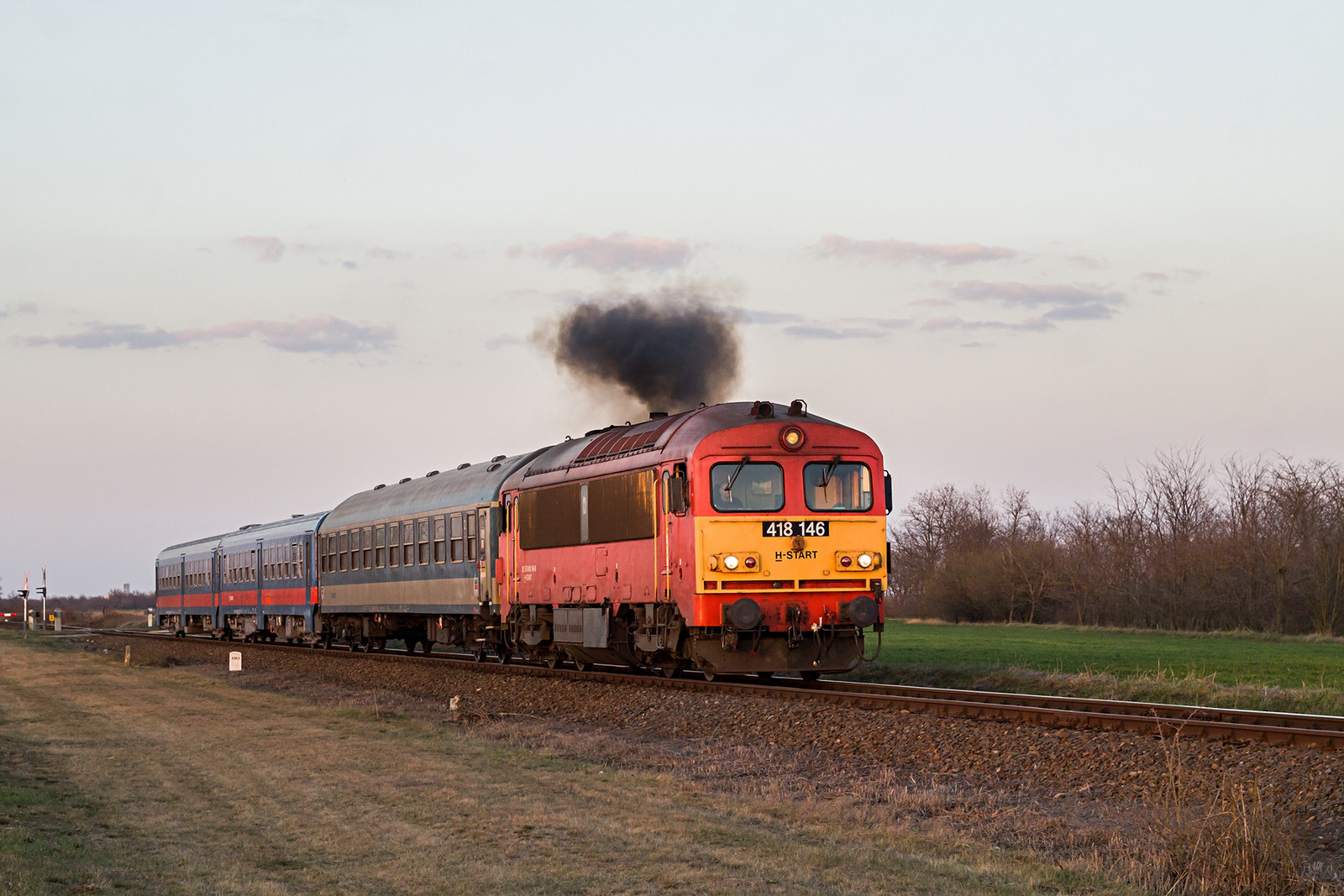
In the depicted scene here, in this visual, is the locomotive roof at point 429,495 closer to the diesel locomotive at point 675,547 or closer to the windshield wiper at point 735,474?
Answer: the diesel locomotive at point 675,547

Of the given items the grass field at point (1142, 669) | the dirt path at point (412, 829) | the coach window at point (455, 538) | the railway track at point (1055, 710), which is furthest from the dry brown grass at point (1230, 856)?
the coach window at point (455, 538)

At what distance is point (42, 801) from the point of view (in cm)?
1144

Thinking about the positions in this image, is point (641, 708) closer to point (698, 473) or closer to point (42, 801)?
point (698, 473)

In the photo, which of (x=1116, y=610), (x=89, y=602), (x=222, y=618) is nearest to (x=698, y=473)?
(x=222, y=618)

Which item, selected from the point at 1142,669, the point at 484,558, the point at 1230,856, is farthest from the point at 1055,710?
the point at 484,558

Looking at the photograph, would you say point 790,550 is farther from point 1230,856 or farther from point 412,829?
point 1230,856

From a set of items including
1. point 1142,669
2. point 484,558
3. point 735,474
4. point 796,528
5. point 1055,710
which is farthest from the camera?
point 484,558

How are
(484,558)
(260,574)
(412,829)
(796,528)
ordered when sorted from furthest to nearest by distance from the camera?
(260,574)
(484,558)
(796,528)
(412,829)

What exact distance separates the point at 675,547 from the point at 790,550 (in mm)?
1586

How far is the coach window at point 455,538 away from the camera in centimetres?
2769

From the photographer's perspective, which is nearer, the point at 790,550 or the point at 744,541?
the point at 744,541

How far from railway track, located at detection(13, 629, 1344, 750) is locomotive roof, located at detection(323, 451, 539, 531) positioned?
602 cm

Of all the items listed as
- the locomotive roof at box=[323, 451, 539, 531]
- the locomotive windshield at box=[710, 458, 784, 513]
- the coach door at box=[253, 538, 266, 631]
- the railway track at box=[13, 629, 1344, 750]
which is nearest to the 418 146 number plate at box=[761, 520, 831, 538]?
the locomotive windshield at box=[710, 458, 784, 513]

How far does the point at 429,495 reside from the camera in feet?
101
